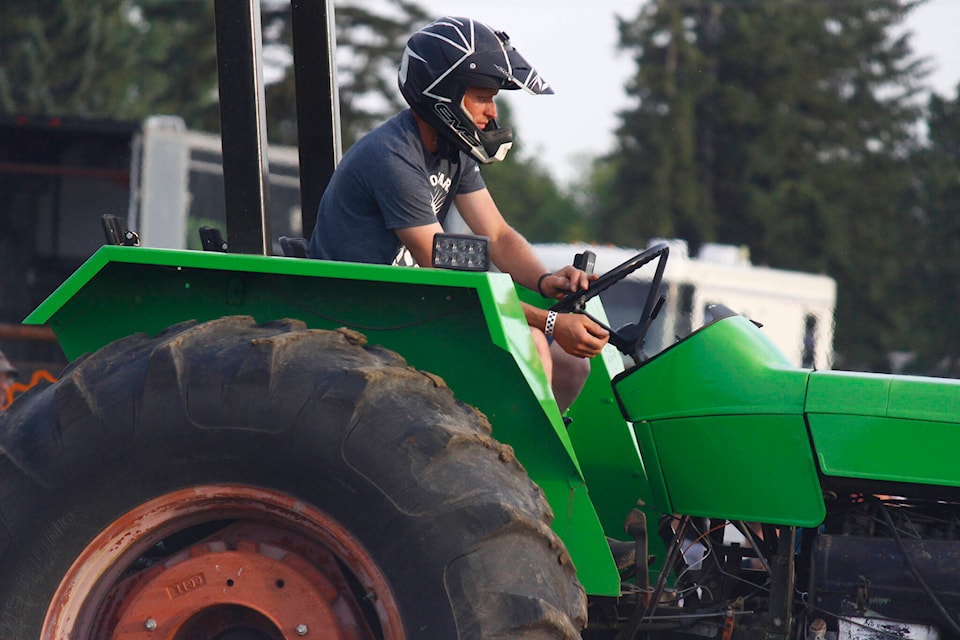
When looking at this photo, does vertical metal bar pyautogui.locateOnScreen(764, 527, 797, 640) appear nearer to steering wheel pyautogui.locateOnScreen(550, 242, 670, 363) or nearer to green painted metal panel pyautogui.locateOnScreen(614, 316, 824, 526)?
green painted metal panel pyautogui.locateOnScreen(614, 316, 824, 526)

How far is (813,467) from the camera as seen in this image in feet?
10.4

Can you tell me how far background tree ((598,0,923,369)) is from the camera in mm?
34562

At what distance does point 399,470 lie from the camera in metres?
2.70

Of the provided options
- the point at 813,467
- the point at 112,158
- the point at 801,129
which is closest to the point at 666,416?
the point at 813,467

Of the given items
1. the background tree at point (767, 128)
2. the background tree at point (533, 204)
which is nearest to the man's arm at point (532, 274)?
the background tree at point (767, 128)

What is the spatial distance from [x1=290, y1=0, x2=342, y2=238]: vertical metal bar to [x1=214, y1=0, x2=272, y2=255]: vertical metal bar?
490 mm

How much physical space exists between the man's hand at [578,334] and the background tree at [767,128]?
31.7m

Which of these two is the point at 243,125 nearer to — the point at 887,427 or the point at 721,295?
the point at 887,427

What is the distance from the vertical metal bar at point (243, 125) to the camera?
10.9 ft

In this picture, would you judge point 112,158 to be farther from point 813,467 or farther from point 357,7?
point 357,7

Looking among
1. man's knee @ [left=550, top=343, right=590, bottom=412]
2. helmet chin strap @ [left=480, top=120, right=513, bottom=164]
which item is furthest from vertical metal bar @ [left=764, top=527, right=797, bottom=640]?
helmet chin strap @ [left=480, top=120, right=513, bottom=164]

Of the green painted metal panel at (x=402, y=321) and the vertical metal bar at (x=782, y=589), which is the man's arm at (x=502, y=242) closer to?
the green painted metal panel at (x=402, y=321)

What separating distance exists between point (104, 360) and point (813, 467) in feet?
6.02

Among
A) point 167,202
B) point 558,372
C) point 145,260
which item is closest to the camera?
point 145,260
